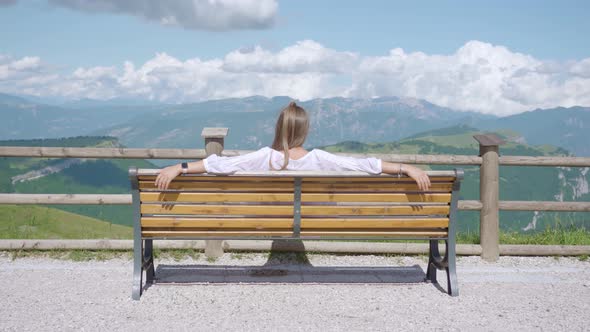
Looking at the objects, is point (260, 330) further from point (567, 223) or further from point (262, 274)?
point (567, 223)

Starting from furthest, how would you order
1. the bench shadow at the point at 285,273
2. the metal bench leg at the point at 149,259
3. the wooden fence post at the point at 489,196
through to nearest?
the wooden fence post at the point at 489,196
the bench shadow at the point at 285,273
the metal bench leg at the point at 149,259

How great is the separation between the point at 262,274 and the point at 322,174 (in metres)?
1.72

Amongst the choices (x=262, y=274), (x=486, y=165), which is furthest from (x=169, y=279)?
(x=486, y=165)

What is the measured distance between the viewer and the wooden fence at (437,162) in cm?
643

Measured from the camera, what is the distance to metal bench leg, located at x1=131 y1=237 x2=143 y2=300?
4.91 metres

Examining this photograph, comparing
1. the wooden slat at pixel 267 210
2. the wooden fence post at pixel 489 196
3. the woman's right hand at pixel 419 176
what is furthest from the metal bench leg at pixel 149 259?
the wooden fence post at pixel 489 196

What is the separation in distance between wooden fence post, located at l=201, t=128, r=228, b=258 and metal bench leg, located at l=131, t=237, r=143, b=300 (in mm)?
1484

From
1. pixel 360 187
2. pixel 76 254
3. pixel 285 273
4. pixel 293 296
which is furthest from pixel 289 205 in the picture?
pixel 76 254

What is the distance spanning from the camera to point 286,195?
4.73 m

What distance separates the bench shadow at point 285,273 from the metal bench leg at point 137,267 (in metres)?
0.47

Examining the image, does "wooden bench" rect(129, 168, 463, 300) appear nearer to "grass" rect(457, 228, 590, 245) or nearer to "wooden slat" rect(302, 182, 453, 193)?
"wooden slat" rect(302, 182, 453, 193)

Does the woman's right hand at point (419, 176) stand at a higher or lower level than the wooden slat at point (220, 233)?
higher

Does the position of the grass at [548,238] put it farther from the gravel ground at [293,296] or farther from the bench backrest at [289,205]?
the bench backrest at [289,205]

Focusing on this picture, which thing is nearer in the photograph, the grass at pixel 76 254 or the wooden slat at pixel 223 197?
the wooden slat at pixel 223 197
